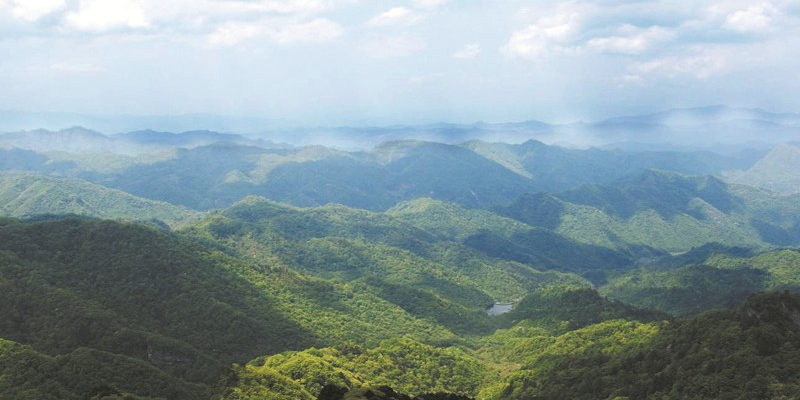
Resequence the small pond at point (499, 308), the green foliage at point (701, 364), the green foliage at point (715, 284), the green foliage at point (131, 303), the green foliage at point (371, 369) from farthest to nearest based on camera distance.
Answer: the small pond at point (499, 308), the green foliage at point (715, 284), the green foliage at point (131, 303), the green foliage at point (371, 369), the green foliage at point (701, 364)

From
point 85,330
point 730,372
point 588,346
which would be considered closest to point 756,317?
point 730,372

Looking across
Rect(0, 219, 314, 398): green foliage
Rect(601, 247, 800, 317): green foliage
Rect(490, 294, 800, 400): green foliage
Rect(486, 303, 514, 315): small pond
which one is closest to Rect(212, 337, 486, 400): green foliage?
Rect(0, 219, 314, 398): green foliage

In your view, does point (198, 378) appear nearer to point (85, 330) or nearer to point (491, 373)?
point (85, 330)

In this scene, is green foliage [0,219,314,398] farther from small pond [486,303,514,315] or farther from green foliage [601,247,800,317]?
green foliage [601,247,800,317]

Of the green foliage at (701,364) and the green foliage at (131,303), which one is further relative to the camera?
the green foliage at (131,303)

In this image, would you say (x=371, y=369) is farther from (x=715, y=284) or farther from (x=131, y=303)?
(x=715, y=284)

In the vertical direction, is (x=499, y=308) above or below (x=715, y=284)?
below

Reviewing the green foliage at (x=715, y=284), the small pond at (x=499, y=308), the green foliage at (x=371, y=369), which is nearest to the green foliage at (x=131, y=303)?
the green foliage at (x=371, y=369)

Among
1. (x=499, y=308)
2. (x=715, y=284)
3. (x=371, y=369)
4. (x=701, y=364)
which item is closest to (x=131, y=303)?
(x=371, y=369)

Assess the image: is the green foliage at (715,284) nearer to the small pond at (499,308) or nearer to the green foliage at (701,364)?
the small pond at (499,308)

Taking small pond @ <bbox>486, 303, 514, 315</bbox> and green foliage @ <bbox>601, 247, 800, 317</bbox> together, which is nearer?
green foliage @ <bbox>601, 247, 800, 317</bbox>

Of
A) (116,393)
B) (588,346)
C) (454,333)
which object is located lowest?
(454,333)
